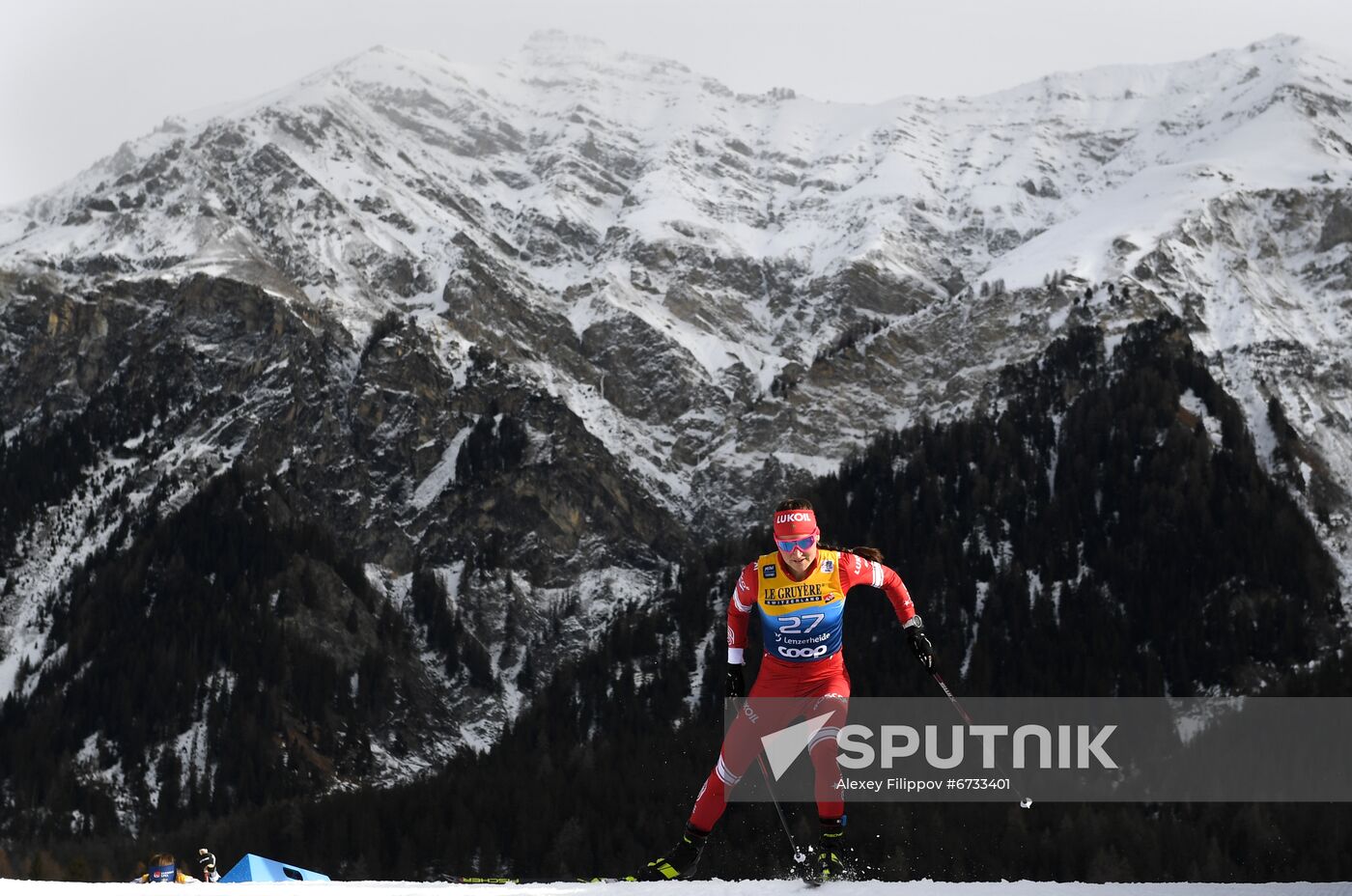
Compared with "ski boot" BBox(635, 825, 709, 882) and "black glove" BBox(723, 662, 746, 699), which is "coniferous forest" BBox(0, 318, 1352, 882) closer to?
"ski boot" BBox(635, 825, 709, 882)

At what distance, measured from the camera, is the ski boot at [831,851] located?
2308cm

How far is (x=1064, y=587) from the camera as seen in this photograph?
646 ft

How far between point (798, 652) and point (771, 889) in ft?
11.3

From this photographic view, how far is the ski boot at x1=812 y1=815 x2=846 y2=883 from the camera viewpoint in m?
23.1

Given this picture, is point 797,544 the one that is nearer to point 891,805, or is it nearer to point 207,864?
point 207,864

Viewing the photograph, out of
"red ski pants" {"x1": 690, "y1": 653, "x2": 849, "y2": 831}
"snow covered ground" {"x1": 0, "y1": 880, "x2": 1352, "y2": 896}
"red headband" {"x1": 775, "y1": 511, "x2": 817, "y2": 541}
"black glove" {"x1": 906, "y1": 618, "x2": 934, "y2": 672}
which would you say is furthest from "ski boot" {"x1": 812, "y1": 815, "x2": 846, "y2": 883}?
"red headband" {"x1": 775, "y1": 511, "x2": 817, "y2": 541}

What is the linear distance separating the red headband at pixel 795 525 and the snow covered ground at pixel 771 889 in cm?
463

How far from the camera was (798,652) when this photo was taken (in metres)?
23.6

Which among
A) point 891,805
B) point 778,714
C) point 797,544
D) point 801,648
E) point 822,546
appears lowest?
point 891,805

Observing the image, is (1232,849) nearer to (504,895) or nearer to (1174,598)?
(1174,598)

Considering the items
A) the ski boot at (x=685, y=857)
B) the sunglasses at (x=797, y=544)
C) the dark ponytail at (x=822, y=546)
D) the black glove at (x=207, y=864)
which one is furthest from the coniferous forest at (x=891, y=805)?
the sunglasses at (x=797, y=544)

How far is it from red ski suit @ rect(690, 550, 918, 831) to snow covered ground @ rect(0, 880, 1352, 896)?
1.61 meters

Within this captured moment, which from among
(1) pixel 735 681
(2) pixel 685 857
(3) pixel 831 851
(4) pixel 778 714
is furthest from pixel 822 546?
(2) pixel 685 857

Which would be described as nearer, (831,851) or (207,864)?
(831,851)
